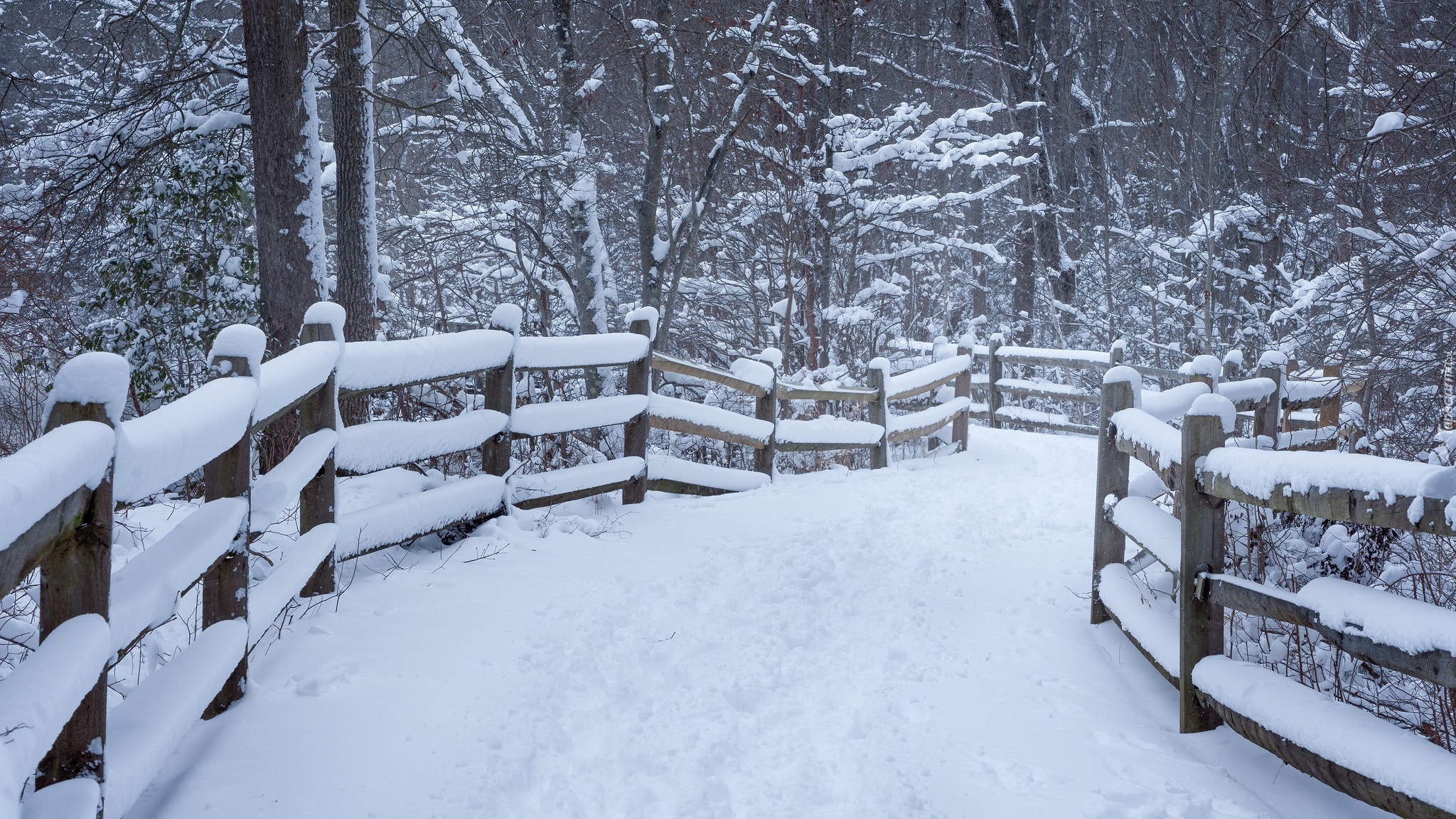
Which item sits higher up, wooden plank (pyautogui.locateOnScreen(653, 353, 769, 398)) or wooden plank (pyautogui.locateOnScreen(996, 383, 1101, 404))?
wooden plank (pyautogui.locateOnScreen(653, 353, 769, 398))

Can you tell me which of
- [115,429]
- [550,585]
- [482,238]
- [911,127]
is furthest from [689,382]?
[115,429]

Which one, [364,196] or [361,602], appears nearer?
[361,602]

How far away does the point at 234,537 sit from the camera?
3.22 meters

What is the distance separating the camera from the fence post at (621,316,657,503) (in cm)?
743

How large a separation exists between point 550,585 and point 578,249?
824 centimetres

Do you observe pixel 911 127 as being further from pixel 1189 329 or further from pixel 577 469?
pixel 577 469

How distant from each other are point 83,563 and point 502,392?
379cm

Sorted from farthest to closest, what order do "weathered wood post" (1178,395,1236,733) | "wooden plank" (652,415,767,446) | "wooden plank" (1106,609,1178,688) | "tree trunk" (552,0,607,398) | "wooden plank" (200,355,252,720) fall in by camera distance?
"tree trunk" (552,0,607,398) → "wooden plank" (652,415,767,446) → "wooden plank" (1106,609,1178,688) → "weathered wood post" (1178,395,1236,733) → "wooden plank" (200,355,252,720)

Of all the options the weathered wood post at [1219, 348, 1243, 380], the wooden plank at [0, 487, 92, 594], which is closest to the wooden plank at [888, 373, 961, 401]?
the weathered wood post at [1219, 348, 1243, 380]

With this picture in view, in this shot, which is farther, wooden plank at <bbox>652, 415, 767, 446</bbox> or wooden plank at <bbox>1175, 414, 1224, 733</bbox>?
wooden plank at <bbox>652, 415, 767, 446</bbox>

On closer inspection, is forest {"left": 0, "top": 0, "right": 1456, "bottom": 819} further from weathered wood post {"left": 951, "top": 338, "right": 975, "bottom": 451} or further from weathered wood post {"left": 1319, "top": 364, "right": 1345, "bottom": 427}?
weathered wood post {"left": 1319, "top": 364, "right": 1345, "bottom": 427}

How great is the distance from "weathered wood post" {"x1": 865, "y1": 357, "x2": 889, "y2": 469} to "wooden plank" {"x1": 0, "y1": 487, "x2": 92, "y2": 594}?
9.12m

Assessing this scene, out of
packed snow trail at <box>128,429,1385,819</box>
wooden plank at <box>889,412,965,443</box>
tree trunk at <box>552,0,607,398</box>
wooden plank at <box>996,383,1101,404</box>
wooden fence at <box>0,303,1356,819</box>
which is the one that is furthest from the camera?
wooden plank at <box>996,383,1101,404</box>

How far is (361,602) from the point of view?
14.9 ft
